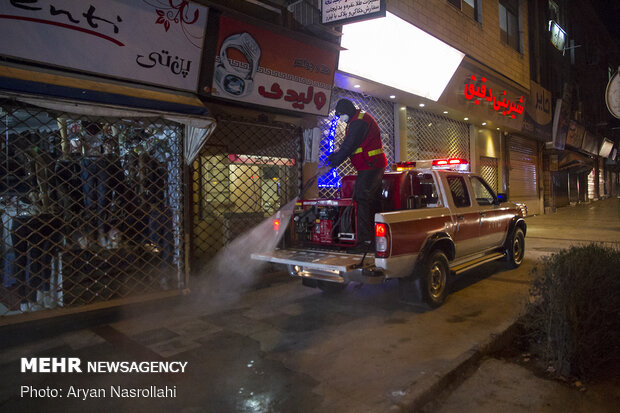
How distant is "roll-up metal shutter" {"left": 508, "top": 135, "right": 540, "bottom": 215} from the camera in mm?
17047

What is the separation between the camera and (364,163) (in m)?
5.20

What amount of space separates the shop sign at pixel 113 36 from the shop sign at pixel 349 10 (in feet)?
8.11

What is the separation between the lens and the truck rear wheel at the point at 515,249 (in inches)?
288

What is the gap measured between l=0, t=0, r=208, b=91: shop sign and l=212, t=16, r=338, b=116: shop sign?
18.2 inches

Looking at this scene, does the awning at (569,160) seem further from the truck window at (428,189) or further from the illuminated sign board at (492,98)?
the truck window at (428,189)

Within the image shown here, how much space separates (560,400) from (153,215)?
5.26 m

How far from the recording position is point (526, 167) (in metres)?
18.4

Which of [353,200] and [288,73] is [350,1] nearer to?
[288,73]

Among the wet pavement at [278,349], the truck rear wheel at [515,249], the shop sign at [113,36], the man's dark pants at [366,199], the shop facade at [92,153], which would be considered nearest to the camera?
the wet pavement at [278,349]

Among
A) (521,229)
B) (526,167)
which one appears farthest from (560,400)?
(526,167)

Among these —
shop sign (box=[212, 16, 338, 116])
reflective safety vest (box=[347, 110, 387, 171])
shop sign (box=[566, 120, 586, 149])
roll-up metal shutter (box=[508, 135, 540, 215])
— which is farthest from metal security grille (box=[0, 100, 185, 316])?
shop sign (box=[566, 120, 586, 149])

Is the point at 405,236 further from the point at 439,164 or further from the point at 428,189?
the point at 439,164

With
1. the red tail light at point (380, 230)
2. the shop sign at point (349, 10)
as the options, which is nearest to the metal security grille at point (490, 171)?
the shop sign at point (349, 10)

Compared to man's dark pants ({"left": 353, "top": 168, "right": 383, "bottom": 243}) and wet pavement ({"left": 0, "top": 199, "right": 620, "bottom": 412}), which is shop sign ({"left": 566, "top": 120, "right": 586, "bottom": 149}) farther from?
man's dark pants ({"left": 353, "top": 168, "right": 383, "bottom": 243})
